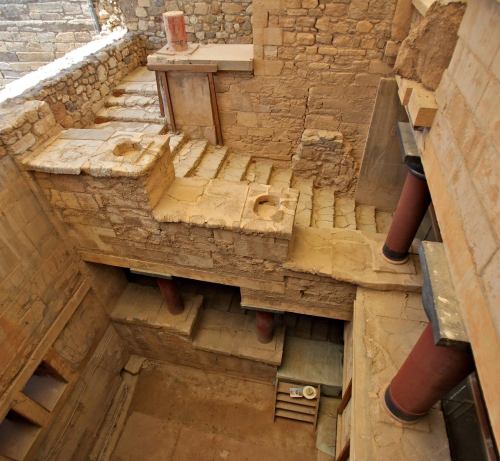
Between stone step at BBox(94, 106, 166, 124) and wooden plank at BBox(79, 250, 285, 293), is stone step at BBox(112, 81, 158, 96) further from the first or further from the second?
wooden plank at BBox(79, 250, 285, 293)

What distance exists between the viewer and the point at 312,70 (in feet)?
18.3

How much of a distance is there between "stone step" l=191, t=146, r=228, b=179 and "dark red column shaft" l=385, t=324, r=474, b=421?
14.0 feet

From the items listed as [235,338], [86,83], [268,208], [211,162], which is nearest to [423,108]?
[268,208]

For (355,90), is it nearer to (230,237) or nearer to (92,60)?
(230,237)

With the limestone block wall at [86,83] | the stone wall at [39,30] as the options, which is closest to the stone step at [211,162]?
the limestone block wall at [86,83]

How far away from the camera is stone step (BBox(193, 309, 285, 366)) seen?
19.8 feet

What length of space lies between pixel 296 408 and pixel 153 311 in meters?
3.13

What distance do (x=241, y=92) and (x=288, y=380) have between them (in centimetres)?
522

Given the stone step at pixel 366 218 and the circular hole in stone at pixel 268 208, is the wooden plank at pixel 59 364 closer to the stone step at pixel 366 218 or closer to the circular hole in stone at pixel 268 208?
the circular hole in stone at pixel 268 208

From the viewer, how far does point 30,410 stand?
192 inches

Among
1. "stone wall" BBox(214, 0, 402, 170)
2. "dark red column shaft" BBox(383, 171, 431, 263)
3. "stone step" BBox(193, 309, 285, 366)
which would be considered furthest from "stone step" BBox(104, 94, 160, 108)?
"dark red column shaft" BBox(383, 171, 431, 263)

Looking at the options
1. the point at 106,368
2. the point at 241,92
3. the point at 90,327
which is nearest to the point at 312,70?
the point at 241,92

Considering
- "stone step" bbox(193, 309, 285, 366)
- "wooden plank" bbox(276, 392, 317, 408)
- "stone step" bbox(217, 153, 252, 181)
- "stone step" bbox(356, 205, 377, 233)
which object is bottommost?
"wooden plank" bbox(276, 392, 317, 408)

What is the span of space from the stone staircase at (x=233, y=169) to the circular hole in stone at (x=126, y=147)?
4.49 ft
